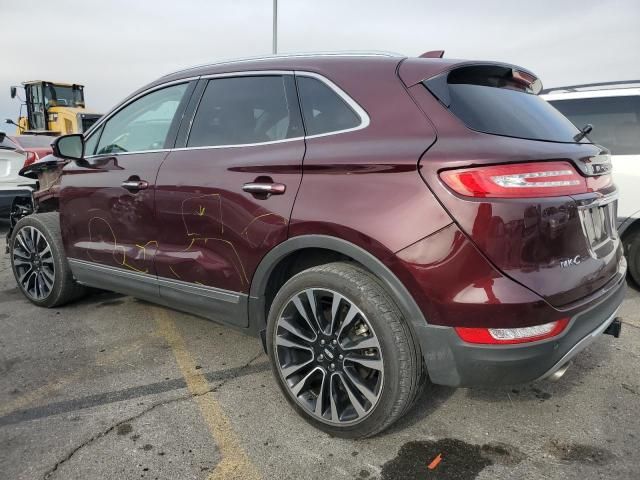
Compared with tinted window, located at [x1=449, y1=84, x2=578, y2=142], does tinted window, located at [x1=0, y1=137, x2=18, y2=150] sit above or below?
below

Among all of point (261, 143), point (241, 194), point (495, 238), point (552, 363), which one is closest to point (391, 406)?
point (552, 363)

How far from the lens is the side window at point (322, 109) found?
8.03 feet

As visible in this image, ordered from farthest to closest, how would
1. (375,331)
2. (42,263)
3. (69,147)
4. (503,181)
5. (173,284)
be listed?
(42,263)
(69,147)
(173,284)
(375,331)
(503,181)

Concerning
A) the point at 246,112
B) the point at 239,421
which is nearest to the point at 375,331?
the point at 239,421

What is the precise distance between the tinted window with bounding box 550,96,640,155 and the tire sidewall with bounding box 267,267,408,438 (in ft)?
11.9

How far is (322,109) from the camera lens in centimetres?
255

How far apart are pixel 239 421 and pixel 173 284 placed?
98cm

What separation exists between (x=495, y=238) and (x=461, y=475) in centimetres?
106

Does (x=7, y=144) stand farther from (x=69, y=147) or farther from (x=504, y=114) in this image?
(x=504, y=114)

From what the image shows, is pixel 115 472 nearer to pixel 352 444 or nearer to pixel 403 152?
pixel 352 444

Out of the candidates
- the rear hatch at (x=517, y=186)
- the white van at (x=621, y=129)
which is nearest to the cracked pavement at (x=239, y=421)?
the rear hatch at (x=517, y=186)

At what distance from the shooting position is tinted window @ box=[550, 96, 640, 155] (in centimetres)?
466

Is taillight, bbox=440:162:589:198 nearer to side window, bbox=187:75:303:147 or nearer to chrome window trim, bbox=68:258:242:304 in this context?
side window, bbox=187:75:303:147

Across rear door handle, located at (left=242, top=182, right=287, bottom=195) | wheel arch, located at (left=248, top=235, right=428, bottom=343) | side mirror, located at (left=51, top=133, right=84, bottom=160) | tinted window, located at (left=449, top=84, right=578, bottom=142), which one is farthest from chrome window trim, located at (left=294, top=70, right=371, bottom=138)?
side mirror, located at (left=51, top=133, right=84, bottom=160)
